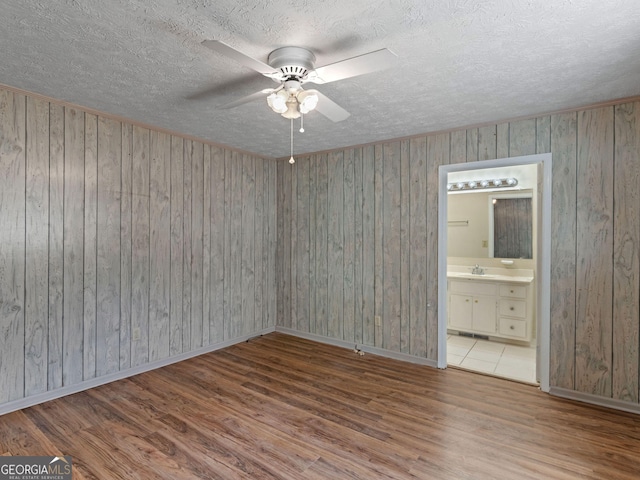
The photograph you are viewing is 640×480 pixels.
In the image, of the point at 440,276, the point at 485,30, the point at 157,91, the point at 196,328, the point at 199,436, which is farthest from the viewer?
the point at 196,328

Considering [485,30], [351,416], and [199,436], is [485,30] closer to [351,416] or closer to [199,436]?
[351,416]

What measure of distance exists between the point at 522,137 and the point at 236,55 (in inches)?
103

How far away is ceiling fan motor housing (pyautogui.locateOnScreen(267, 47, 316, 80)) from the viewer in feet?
6.23

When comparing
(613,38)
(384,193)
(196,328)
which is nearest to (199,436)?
(196,328)

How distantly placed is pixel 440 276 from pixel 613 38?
223 centimetres

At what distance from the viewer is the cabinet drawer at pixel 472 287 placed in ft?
14.4

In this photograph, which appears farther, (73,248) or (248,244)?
(248,244)

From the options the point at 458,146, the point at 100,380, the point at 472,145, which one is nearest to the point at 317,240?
the point at 458,146

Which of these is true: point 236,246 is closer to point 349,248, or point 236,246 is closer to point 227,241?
point 227,241

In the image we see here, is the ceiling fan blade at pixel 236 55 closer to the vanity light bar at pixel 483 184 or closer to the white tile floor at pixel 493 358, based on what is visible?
the white tile floor at pixel 493 358

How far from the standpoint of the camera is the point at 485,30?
1732 millimetres

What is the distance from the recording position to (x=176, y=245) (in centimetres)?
359

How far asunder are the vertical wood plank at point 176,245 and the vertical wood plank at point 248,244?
2.74 ft

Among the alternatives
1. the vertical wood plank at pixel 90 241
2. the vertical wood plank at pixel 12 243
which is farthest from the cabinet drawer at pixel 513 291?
the vertical wood plank at pixel 12 243
